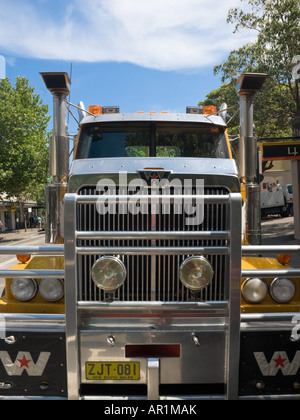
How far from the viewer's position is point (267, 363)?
2.80 m

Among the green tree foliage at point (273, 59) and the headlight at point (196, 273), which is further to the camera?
the green tree foliage at point (273, 59)

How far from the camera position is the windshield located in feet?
14.2

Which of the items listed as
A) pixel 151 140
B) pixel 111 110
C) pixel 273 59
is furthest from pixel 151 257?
pixel 273 59

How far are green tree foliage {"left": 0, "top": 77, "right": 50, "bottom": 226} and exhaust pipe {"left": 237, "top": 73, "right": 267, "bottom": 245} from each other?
899 inches

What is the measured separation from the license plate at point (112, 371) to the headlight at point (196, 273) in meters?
0.71

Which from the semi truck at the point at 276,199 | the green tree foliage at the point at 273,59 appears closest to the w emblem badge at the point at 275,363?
the green tree foliage at the point at 273,59

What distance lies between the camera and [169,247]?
2.77 m

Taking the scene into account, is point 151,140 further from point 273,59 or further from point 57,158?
point 273,59

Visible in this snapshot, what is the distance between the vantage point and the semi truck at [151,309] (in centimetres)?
274

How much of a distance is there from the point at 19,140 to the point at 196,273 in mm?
25156

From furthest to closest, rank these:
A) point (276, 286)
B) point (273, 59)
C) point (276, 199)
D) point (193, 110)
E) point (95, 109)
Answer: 1. point (276, 199)
2. point (273, 59)
3. point (193, 110)
4. point (95, 109)
5. point (276, 286)

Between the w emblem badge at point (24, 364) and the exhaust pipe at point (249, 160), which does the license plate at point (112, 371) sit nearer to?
the w emblem badge at point (24, 364)
